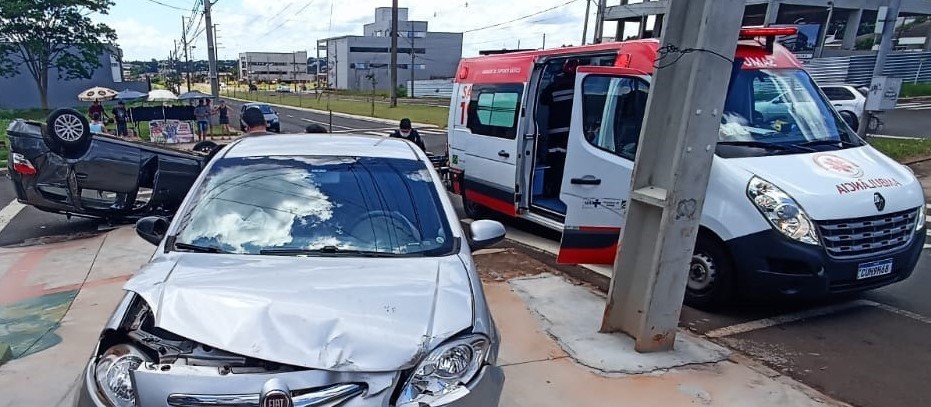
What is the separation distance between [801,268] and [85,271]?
6.86 m

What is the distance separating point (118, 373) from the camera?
2.14m

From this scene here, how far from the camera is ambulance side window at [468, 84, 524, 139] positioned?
7176 mm

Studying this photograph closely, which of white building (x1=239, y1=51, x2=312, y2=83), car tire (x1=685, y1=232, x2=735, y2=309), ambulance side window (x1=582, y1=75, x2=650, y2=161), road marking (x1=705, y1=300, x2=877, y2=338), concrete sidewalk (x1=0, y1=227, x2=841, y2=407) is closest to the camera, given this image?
concrete sidewalk (x1=0, y1=227, x2=841, y2=407)

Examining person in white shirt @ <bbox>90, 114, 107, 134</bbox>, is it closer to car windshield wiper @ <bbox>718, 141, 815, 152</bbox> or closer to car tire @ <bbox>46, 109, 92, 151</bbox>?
car tire @ <bbox>46, 109, 92, 151</bbox>

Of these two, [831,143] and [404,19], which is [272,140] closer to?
[831,143]

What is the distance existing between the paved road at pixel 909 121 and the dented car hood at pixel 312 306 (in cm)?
1897

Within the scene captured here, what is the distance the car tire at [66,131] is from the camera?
7309mm

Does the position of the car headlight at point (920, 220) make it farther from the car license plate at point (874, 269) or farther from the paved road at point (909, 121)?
the paved road at point (909, 121)

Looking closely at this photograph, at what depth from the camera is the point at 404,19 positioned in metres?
88.9

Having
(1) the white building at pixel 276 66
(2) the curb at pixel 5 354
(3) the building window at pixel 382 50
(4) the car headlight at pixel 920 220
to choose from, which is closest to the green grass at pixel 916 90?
(4) the car headlight at pixel 920 220

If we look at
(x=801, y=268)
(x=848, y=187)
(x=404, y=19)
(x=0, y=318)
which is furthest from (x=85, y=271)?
(x=404, y=19)

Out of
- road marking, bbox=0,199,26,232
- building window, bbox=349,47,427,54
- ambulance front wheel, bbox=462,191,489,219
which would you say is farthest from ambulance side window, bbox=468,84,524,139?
building window, bbox=349,47,427,54

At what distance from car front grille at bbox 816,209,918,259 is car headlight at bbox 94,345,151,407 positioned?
4.53 meters

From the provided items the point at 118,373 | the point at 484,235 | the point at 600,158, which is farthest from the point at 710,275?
the point at 118,373
